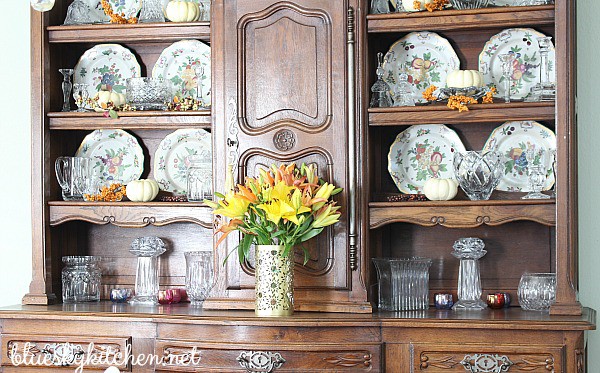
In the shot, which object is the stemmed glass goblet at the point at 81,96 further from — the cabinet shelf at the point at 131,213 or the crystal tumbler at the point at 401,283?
the crystal tumbler at the point at 401,283

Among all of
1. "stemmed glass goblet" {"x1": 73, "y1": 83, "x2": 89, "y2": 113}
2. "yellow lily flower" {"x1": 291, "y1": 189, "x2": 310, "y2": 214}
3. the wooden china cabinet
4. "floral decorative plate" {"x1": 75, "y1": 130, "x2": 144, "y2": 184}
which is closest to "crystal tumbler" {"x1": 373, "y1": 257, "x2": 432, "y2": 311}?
the wooden china cabinet

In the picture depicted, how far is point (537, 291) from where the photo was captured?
3.43 m

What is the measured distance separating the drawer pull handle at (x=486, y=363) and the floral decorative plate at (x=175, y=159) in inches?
57.8

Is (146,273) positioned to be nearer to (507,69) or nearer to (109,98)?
(109,98)

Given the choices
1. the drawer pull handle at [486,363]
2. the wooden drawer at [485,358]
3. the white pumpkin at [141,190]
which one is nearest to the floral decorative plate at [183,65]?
the white pumpkin at [141,190]

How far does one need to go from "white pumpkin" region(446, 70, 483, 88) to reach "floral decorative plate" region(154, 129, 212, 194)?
3.82ft

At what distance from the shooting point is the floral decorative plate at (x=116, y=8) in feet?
13.2

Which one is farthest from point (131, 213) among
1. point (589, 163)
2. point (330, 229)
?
point (589, 163)

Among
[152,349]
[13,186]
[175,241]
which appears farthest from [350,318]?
[13,186]

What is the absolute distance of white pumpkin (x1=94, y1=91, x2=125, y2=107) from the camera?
12.4 ft

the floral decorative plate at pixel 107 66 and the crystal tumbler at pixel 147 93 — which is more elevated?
the floral decorative plate at pixel 107 66

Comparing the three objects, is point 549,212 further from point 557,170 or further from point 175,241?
point 175,241

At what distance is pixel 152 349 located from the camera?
345 cm

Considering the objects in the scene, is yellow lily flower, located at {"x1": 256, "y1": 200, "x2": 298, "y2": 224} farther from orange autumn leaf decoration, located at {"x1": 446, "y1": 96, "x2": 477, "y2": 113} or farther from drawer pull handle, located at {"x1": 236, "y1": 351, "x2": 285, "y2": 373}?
orange autumn leaf decoration, located at {"x1": 446, "y1": 96, "x2": 477, "y2": 113}
